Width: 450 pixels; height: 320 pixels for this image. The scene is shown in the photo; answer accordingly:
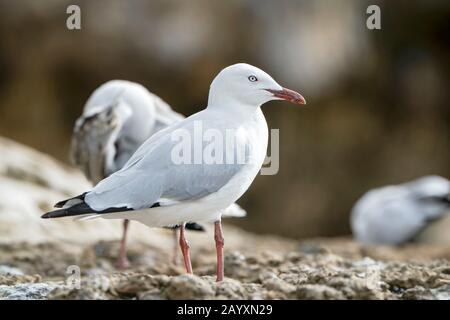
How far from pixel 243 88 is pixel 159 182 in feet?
1.95

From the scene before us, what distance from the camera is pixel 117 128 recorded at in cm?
600

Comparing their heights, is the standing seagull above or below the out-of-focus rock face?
above

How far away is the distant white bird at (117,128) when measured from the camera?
5988 mm

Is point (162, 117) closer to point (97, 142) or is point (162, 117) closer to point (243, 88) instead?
point (97, 142)

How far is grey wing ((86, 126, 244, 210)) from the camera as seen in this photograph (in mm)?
3947

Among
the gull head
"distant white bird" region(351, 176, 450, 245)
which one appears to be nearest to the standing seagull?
the gull head

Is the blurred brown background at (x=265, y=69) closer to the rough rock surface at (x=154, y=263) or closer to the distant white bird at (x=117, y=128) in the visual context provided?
the rough rock surface at (x=154, y=263)

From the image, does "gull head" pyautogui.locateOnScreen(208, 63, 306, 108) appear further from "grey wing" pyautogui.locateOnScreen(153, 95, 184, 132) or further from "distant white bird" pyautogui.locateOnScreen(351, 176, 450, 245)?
"distant white bird" pyautogui.locateOnScreen(351, 176, 450, 245)

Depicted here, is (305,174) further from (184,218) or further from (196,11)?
(184,218)

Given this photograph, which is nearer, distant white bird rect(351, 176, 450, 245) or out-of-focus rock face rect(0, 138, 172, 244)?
out-of-focus rock face rect(0, 138, 172, 244)

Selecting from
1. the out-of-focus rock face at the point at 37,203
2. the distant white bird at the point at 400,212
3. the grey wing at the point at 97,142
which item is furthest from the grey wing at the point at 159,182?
the distant white bird at the point at 400,212

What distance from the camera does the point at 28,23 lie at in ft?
37.9
